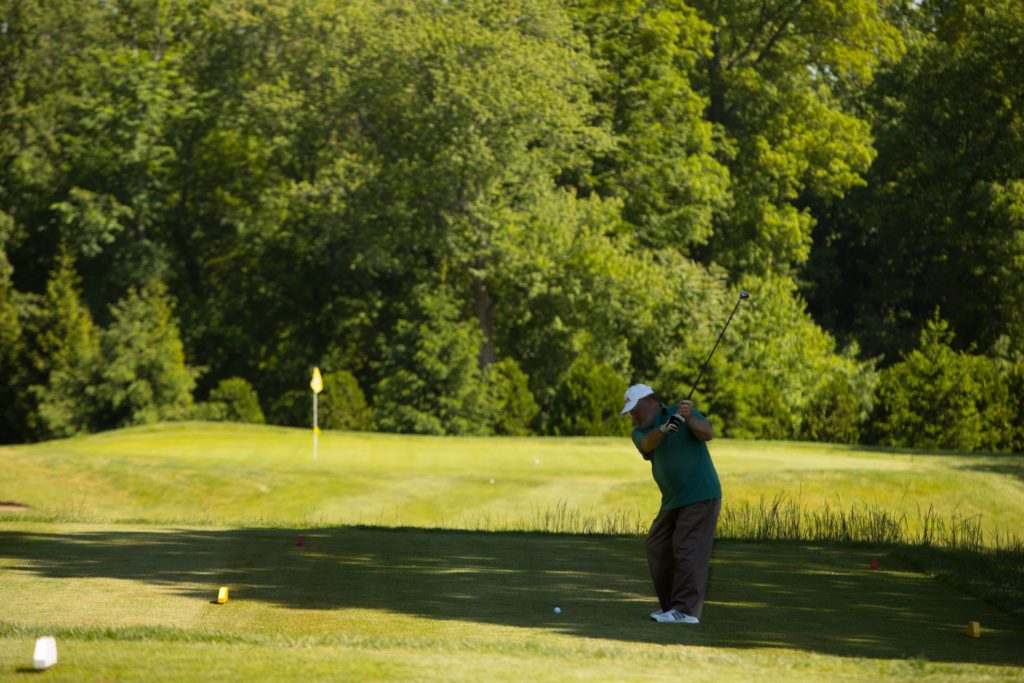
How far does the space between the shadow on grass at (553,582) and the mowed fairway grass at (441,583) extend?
40 mm

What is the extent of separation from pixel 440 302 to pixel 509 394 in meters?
3.32

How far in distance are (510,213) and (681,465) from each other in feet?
104

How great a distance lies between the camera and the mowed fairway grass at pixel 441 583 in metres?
8.22

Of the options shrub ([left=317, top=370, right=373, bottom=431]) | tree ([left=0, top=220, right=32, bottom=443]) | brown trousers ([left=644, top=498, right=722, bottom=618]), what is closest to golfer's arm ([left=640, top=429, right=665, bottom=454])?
brown trousers ([left=644, top=498, right=722, bottom=618])

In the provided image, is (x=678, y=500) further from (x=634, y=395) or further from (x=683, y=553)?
(x=634, y=395)

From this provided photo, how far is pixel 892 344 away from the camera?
49531 millimetres

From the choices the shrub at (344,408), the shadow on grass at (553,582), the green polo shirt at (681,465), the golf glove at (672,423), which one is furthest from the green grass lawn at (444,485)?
the shrub at (344,408)

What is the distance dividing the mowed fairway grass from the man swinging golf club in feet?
1.01

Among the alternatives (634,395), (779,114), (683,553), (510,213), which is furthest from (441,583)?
(779,114)

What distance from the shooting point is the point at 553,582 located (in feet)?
39.2

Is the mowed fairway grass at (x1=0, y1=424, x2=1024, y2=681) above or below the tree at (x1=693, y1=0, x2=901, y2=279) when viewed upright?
below

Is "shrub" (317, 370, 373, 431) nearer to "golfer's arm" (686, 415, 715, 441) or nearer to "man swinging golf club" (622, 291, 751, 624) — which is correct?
"man swinging golf club" (622, 291, 751, 624)

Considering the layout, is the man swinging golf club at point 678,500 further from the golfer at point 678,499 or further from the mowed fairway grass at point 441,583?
the mowed fairway grass at point 441,583

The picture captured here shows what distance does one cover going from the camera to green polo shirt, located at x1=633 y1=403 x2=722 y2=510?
1029 cm
